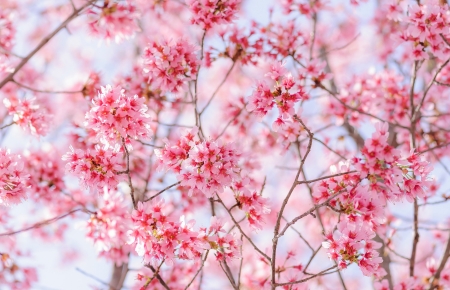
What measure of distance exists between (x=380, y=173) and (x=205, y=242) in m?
1.12

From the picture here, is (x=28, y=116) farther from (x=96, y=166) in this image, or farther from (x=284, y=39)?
(x=284, y=39)

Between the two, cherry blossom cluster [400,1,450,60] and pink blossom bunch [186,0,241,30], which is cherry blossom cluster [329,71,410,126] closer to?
cherry blossom cluster [400,1,450,60]

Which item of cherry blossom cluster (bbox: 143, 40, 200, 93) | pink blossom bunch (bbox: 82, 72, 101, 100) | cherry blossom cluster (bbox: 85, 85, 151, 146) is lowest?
cherry blossom cluster (bbox: 85, 85, 151, 146)

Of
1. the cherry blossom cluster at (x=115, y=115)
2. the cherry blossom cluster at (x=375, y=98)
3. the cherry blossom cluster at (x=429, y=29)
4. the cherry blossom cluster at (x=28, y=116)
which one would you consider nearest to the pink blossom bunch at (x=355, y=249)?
the cherry blossom cluster at (x=115, y=115)

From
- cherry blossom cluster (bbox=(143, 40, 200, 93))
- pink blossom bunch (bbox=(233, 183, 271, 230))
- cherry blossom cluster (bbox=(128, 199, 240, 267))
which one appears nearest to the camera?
cherry blossom cluster (bbox=(128, 199, 240, 267))

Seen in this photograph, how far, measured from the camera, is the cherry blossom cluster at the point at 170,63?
136 inches

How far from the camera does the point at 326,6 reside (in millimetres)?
4723

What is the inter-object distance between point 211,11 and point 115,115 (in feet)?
4.06

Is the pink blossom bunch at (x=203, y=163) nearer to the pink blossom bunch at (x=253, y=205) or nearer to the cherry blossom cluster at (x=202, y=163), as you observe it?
the cherry blossom cluster at (x=202, y=163)

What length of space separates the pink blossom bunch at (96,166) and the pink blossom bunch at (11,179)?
1.41 feet

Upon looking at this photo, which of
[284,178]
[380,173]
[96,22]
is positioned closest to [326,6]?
[96,22]

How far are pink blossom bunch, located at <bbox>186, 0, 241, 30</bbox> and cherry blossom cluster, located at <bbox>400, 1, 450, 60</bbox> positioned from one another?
4.39 ft

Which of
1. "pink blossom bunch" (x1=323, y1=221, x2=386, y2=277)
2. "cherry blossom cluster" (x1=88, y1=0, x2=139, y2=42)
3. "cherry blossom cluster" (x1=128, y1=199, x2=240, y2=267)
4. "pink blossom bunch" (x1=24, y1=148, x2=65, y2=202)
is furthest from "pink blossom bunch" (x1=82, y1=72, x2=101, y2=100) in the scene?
"pink blossom bunch" (x1=323, y1=221, x2=386, y2=277)

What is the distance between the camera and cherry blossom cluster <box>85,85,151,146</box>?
2875mm
